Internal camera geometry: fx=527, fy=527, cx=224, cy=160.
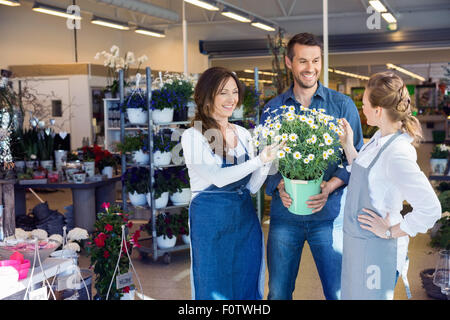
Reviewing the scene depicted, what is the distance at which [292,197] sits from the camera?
2457 millimetres

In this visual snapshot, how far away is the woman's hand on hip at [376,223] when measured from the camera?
2.06 m

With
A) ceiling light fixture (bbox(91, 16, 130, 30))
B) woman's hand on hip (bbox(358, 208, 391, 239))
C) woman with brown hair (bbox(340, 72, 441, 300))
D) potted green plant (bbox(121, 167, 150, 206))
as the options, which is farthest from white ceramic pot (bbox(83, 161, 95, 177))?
ceiling light fixture (bbox(91, 16, 130, 30))

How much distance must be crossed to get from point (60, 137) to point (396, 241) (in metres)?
5.57

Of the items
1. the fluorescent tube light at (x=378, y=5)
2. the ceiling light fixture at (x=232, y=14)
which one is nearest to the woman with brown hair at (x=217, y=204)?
the fluorescent tube light at (x=378, y=5)

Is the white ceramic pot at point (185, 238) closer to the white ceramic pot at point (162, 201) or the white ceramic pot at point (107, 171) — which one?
the white ceramic pot at point (162, 201)

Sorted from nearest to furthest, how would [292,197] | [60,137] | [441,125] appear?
[292,197]
[60,137]
[441,125]

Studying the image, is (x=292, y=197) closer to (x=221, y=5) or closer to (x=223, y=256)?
(x=223, y=256)

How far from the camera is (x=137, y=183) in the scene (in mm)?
5465

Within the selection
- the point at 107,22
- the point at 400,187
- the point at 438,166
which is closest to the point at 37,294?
the point at 400,187

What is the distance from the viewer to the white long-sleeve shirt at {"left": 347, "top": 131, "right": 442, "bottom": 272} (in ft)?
6.31

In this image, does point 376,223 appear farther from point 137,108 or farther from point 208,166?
point 137,108

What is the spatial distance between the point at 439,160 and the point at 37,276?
17.0ft

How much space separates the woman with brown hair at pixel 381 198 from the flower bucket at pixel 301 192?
0.27 m
